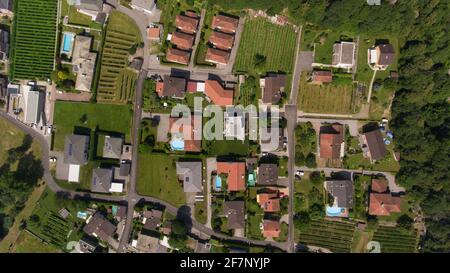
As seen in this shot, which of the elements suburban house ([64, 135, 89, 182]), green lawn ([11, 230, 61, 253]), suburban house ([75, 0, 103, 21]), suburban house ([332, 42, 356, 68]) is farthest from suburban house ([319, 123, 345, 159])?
green lawn ([11, 230, 61, 253])

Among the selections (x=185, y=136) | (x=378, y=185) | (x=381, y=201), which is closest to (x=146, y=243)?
(x=185, y=136)

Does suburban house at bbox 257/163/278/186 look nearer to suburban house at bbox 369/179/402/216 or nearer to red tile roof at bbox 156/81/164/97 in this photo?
suburban house at bbox 369/179/402/216

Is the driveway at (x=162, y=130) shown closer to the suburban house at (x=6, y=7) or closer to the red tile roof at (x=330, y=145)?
the red tile roof at (x=330, y=145)

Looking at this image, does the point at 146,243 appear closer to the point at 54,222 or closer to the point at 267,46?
the point at 54,222

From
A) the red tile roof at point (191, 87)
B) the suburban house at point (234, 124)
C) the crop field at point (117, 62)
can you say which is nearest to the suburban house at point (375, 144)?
the suburban house at point (234, 124)

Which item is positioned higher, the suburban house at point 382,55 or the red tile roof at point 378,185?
the suburban house at point 382,55
